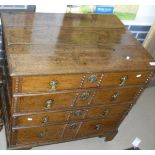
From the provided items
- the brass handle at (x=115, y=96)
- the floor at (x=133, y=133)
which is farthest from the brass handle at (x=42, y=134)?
the brass handle at (x=115, y=96)

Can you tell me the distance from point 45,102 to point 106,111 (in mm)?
596

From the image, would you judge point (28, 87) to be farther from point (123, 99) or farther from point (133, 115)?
point (133, 115)

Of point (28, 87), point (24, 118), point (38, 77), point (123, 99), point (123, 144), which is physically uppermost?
point (38, 77)

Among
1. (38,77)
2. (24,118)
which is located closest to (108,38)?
(38,77)

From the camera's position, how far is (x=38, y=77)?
1558mm

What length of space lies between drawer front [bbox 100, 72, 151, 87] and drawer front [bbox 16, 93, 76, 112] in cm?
26

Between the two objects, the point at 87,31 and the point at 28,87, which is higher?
the point at 87,31

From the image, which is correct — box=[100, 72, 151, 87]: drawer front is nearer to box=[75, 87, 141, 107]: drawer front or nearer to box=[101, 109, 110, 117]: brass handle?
box=[75, 87, 141, 107]: drawer front

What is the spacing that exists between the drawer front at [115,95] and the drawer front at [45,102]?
0.21 meters

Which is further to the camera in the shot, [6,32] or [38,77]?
[6,32]

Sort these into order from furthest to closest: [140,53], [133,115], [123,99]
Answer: [133,115] < [123,99] < [140,53]

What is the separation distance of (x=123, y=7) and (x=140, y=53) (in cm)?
67

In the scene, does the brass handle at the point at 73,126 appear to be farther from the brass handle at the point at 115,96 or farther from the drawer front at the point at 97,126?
the brass handle at the point at 115,96

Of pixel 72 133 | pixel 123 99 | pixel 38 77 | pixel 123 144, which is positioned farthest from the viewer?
pixel 123 144
